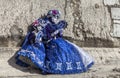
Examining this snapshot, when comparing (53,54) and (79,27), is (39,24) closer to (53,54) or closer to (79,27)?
(53,54)

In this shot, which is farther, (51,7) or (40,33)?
(51,7)

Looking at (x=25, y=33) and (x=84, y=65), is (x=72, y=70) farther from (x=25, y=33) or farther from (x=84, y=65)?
(x=25, y=33)

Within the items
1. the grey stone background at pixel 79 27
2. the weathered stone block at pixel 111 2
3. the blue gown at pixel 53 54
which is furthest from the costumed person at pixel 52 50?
the weathered stone block at pixel 111 2

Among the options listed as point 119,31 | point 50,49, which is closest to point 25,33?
point 50,49

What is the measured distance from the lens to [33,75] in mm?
4055

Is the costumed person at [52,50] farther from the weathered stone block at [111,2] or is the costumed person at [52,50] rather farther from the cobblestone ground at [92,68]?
the weathered stone block at [111,2]

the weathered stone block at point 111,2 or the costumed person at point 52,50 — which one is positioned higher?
the weathered stone block at point 111,2

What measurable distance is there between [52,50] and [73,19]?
645 mm

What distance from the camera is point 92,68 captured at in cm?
441

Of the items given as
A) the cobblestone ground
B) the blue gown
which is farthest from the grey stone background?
the blue gown

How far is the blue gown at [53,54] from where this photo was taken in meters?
4.15

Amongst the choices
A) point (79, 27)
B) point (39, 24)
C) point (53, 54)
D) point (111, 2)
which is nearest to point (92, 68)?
point (53, 54)

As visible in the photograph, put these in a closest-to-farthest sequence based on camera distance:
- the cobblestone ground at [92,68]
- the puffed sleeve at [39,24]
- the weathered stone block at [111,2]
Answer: the cobblestone ground at [92,68] → the puffed sleeve at [39,24] → the weathered stone block at [111,2]

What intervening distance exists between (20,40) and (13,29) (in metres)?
0.15
